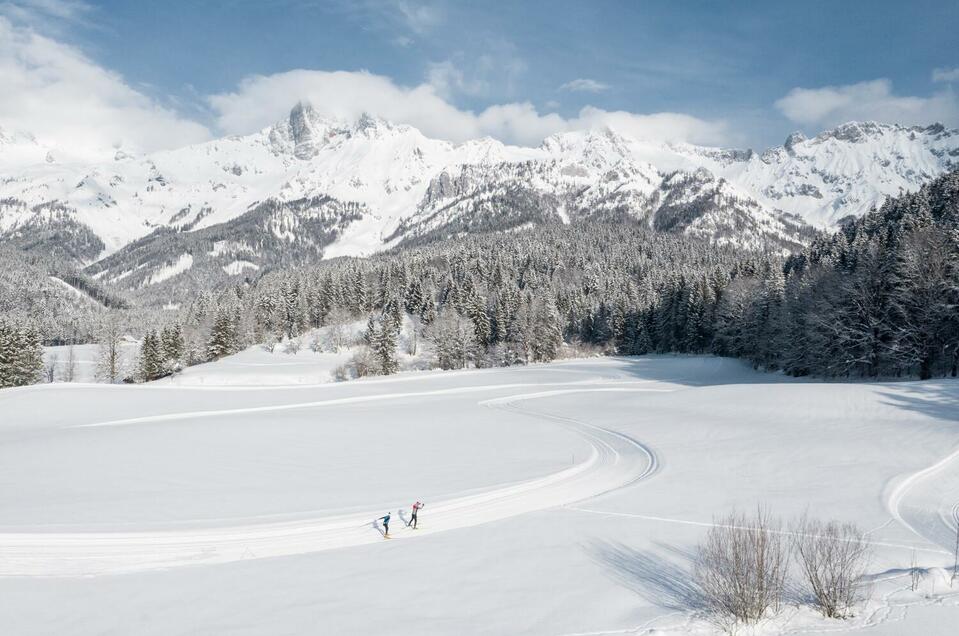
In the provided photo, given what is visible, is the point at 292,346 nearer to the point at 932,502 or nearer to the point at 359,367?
the point at 359,367

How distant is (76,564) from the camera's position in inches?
590

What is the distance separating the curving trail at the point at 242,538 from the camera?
15.1m

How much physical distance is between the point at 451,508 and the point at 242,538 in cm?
744

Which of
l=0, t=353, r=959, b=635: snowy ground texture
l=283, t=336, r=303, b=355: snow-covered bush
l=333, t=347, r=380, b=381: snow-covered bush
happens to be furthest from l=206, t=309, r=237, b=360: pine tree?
l=0, t=353, r=959, b=635: snowy ground texture

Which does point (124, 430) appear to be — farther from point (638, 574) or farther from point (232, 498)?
point (638, 574)

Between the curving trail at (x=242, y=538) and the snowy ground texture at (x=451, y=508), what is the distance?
84 millimetres

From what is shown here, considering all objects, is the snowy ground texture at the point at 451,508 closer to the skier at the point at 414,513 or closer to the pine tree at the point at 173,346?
the skier at the point at 414,513

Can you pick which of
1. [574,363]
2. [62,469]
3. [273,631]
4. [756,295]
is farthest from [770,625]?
[756,295]

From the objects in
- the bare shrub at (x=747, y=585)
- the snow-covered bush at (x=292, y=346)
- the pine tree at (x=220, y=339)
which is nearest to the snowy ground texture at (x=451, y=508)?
the bare shrub at (x=747, y=585)

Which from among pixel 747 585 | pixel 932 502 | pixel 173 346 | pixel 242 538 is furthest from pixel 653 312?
pixel 747 585

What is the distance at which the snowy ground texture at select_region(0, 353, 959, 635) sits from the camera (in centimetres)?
1145

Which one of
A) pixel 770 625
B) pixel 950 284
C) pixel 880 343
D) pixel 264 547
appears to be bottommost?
pixel 264 547

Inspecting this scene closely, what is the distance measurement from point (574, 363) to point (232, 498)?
66.9m

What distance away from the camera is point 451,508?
20078 millimetres
